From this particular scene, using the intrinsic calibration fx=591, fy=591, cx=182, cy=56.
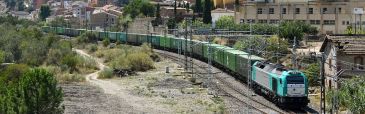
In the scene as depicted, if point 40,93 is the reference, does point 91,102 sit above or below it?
below

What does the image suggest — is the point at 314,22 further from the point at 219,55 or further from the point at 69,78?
the point at 69,78

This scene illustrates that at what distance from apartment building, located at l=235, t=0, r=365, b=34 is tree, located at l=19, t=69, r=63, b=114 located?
163ft

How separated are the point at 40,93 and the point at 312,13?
2327 inches

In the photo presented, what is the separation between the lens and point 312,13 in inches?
3253

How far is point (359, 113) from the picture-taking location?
72.4ft

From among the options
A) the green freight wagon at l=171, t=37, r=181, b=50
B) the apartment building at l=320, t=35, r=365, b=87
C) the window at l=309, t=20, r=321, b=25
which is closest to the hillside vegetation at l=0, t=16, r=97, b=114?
the green freight wagon at l=171, t=37, r=181, b=50

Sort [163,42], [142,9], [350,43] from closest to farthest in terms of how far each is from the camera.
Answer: [350,43] < [163,42] < [142,9]

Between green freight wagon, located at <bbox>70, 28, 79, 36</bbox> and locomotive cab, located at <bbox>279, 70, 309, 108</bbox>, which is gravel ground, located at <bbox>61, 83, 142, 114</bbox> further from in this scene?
green freight wagon, located at <bbox>70, 28, 79, 36</bbox>

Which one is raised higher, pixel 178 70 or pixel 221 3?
pixel 221 3

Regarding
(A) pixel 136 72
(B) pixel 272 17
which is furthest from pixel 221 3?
(A) pixel 136 72

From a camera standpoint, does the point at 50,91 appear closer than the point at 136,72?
→ Yes

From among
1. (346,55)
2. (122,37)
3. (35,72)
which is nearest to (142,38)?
(122,37)

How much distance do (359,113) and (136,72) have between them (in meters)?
39.4

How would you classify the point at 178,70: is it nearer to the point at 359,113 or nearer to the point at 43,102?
the point at 43,102
